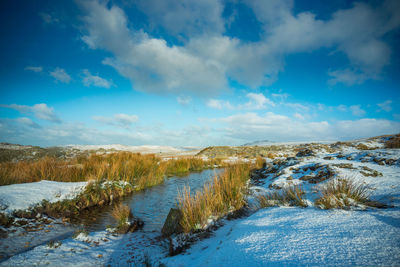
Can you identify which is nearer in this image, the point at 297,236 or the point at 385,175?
the point at 297,236

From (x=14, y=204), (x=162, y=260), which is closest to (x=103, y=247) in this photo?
(x=162, y=260)

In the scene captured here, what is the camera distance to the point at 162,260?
2311 millimetres

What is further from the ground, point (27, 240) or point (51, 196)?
point (51, 196)

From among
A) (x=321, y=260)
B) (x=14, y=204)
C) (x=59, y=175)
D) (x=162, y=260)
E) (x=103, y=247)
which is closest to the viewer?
(x=321, y=260)

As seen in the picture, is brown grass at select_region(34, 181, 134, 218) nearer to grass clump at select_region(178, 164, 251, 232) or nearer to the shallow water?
the shallow water

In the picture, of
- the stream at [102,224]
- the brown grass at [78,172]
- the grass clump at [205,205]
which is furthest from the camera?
the brown grass at [78,172]

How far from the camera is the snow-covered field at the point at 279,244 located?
147cm

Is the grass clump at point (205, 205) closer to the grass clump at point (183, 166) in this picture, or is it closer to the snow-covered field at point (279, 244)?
the snow-covered field at point (279, 244)

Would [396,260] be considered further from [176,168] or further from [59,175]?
[176,168]

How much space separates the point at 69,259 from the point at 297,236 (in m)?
3.03

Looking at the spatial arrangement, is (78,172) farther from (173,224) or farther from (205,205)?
(205,205)

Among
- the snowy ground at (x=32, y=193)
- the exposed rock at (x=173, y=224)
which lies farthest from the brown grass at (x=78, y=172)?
the exposed rock at (x=173, y=224)

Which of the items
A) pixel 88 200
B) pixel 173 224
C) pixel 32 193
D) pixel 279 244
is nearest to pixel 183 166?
pixel 88 200

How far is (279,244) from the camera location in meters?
1.77
